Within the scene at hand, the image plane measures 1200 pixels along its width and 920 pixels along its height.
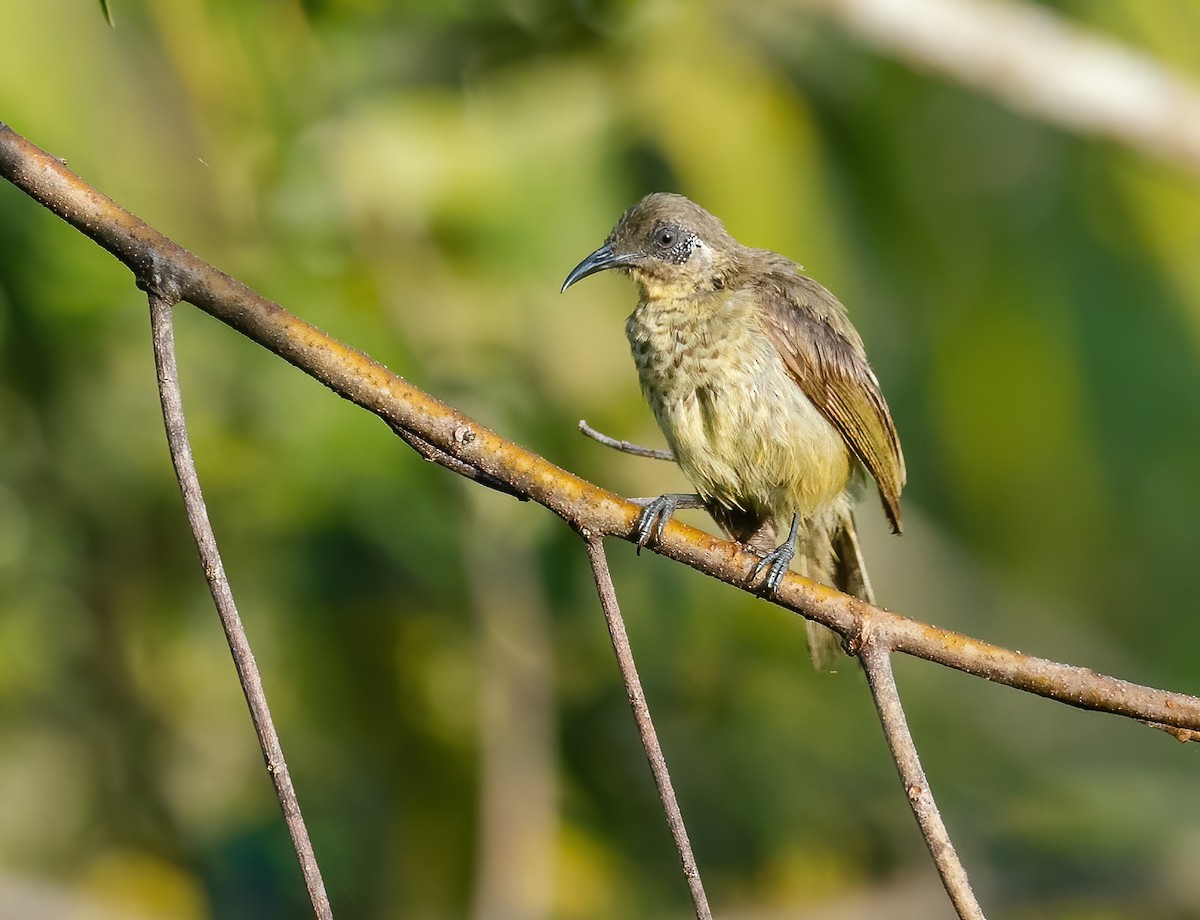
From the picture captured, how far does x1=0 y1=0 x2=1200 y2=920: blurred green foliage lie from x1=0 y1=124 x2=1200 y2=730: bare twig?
74.8 inches

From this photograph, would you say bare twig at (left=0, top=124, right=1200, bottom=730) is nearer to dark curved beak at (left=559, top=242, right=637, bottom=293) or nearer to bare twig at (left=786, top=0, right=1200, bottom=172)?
dark curved beak at (left=559, top=242, right=637, bottom=293)

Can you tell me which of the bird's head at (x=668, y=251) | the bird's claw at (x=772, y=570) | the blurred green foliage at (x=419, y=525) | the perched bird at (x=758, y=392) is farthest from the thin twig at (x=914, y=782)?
the blurred green foliage at (x=419, y=525)

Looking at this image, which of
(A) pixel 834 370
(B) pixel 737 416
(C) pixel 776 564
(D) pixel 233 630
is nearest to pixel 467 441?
(D) pixel 233 630

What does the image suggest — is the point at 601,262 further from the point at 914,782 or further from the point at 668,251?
the point at 914,782

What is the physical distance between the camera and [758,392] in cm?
396

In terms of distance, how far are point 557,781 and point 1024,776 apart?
246cm

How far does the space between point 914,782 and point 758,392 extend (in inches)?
62.9

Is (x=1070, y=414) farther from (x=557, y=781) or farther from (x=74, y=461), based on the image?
(x=74, y=461)

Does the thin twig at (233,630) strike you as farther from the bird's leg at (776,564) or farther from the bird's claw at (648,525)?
the bird's leg at (776,564)

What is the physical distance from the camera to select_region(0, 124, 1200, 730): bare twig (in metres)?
2.40

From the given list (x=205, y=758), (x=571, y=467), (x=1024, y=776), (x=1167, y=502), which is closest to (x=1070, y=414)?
(x=1024, y=776)

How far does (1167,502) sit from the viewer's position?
9.34 m

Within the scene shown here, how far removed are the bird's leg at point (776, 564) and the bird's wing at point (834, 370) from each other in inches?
14.6

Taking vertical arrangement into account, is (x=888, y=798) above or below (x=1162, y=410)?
below
